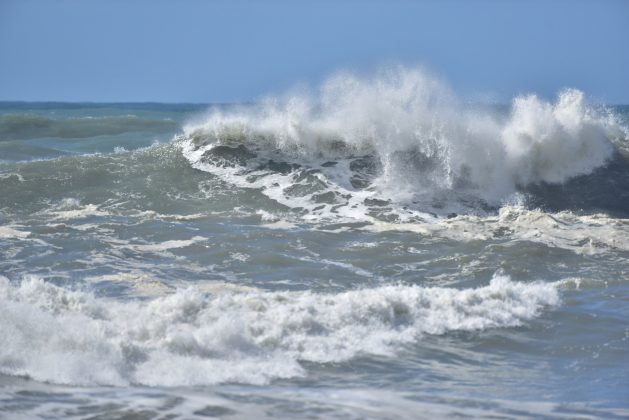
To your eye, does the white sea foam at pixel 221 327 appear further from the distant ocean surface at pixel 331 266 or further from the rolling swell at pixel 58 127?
the rolling swell at pixel 58 127

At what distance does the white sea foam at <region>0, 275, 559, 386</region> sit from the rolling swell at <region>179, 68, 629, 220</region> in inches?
237

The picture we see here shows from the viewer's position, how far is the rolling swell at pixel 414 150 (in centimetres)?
1562

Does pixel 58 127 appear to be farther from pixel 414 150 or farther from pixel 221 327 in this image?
pixel 221 327

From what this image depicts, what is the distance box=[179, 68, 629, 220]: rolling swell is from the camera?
51.2 ft

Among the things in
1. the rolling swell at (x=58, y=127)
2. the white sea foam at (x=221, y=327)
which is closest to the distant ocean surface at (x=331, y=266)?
the white sea foam at (x=221, y=327)

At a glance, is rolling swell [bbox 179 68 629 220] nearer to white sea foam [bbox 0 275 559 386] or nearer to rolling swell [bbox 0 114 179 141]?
white sea foam [bbox 0 275 559 386]

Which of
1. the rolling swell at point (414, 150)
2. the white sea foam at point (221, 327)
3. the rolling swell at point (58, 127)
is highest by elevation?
the rolling swell at point (58, 127)

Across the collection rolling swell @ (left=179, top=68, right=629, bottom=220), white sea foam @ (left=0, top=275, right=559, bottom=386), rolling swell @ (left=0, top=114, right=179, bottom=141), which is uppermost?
rolling swell @ (left=0, top=114, right=179, bottom=141)

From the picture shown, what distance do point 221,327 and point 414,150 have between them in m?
9.98

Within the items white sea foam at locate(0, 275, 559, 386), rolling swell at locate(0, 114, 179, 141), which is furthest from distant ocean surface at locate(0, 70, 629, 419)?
rolling swell at locate(0, 114, 179, 141)

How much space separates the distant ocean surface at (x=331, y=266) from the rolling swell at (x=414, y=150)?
45 millimetres

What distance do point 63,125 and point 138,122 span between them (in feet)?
12.0

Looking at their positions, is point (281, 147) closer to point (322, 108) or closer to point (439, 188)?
point (322, 108)

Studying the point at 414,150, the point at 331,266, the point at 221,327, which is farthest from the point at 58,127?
the point at 221,327
